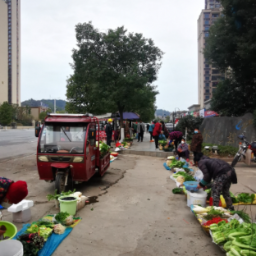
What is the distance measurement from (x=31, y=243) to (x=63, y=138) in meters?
3.87

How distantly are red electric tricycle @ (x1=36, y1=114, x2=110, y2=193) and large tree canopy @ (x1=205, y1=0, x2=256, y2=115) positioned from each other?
481 inches

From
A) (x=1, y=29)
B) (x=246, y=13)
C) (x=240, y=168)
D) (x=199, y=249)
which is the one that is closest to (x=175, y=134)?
(x=240, y=168)

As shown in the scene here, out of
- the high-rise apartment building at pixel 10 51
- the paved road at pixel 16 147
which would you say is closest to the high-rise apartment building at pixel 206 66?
the high-rise apartment building at pixel 10 51

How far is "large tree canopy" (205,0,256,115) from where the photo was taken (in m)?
15.5

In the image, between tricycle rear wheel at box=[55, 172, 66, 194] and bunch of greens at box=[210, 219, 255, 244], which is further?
tricycle rear wheel at box=[55, 172, 66, 194]

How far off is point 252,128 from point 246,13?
23.8 feet

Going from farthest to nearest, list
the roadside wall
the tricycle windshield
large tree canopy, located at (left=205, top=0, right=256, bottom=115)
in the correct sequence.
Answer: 1. the roadside wall
2. large tree canopy, located at (left=205, top=0, right=256, bottom=115)
3. the tricycle windshield

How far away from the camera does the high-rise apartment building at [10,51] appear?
317ft

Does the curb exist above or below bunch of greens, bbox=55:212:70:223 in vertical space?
below

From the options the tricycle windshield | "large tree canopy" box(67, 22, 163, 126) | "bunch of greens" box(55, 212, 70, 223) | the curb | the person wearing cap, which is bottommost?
the curb

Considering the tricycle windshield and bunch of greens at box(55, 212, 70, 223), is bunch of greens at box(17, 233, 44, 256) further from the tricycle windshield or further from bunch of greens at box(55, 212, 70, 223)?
the tricycle windshield

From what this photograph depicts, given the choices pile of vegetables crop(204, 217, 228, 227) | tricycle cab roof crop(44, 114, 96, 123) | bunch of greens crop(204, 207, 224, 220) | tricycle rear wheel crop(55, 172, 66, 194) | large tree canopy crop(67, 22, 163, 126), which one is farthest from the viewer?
large tree canopy crop(67, 22, 163, 126)

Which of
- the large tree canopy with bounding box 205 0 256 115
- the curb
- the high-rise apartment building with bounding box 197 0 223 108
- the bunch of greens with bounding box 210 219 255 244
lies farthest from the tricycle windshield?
the high-rise apartment building with bounding box 197 0 223 108

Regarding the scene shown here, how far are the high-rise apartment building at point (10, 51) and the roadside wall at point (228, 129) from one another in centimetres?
9412
